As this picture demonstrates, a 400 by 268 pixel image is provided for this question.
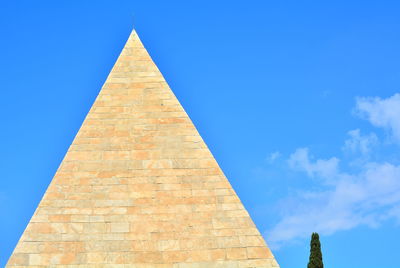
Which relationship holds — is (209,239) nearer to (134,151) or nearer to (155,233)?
(155,233)

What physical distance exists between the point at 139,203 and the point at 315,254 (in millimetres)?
10124

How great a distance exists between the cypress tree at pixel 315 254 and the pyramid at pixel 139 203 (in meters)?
8.27

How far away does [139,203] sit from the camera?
1648 cm

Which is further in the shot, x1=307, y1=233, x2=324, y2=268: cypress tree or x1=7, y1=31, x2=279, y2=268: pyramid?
x1=307, y1=233, x2=324, y2=268: cypress tree

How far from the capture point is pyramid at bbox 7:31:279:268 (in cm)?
1580

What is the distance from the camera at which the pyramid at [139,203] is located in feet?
51.8

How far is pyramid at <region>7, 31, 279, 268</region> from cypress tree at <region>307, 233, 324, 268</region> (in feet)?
27.1

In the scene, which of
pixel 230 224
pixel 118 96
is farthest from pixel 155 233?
pixel 118 96

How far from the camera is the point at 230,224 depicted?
16.3m

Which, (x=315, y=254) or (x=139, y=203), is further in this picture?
(x=315, y=254)

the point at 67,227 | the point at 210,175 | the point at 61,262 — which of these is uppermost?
the point at 210,175

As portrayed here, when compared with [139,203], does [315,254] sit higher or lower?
higher

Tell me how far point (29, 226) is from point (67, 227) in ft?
3.42

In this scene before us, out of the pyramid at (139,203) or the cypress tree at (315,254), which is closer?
the pyramid at (139,203)
